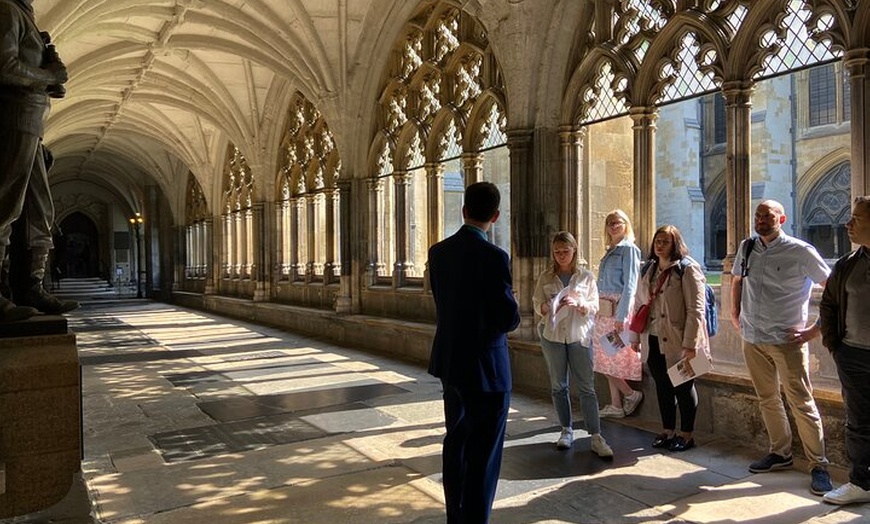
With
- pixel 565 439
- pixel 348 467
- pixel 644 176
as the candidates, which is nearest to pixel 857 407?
pixel 565 439

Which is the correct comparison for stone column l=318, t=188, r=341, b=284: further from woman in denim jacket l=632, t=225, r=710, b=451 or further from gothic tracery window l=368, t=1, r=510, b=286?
woman in denim jacket l=632, t=225, r=710, b=451

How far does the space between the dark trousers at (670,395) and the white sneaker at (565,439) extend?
0.57m

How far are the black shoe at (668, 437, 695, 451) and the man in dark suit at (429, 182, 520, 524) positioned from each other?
1828 millimetres

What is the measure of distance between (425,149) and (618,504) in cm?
594

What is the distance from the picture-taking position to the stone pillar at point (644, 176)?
17.0 ft

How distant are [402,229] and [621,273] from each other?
513cm

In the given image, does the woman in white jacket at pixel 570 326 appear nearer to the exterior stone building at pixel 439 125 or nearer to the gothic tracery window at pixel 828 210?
the exterior stone building at pixel 439 125

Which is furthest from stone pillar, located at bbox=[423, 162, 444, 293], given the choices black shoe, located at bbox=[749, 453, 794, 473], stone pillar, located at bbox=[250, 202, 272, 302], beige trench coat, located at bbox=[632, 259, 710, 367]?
stone pillar, located at bbox=[250, 202, 272, 302]

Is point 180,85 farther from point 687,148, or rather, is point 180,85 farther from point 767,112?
point 767,112

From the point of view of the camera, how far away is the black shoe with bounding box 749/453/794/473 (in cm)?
342

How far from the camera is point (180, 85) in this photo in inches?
517

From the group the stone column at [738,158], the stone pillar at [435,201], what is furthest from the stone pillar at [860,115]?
the stone pillar at [435,201]

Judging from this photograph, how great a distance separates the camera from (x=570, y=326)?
3582mm

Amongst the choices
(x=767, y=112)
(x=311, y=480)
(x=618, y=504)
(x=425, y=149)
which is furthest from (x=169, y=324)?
(x=767, y=112)
